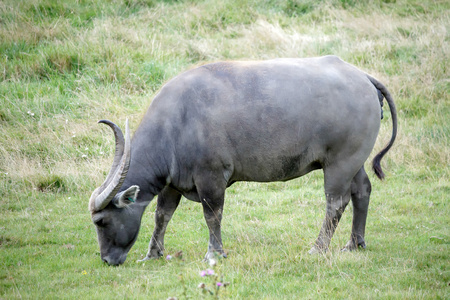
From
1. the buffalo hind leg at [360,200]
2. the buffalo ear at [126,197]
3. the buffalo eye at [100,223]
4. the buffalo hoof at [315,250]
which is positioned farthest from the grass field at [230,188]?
the buffalo ear at [126,197]

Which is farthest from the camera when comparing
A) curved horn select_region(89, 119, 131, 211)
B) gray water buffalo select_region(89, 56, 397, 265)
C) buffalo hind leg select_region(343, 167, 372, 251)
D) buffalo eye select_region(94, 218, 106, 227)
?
buffalo hind leg select_region(343, 167, 372, 251)

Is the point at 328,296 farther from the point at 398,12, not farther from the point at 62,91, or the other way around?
the point at 398,12

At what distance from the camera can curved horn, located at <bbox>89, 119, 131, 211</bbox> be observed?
572 centimetres

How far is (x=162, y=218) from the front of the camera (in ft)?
21.6

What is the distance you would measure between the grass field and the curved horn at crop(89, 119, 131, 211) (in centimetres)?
78

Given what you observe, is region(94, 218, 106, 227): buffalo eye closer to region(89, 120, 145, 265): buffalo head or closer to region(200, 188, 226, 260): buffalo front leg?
region(89, 120, 145, 265): buffalo head

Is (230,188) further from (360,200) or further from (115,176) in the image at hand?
(115,176)

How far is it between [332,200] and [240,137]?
137cm

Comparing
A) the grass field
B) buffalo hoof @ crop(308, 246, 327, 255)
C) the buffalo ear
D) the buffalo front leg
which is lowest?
the grass field

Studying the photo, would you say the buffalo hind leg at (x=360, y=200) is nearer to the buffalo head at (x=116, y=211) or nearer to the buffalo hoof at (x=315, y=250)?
the buffalo hoof at (x=315, y=250)

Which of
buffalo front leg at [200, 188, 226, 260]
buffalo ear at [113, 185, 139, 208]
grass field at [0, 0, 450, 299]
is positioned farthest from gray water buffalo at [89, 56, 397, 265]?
grass field at [0, 0, 450, 299]

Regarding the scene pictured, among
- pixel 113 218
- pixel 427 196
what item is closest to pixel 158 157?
pixel 113 218

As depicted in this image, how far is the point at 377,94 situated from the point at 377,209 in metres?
2.20

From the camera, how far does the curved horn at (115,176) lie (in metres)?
5.72
